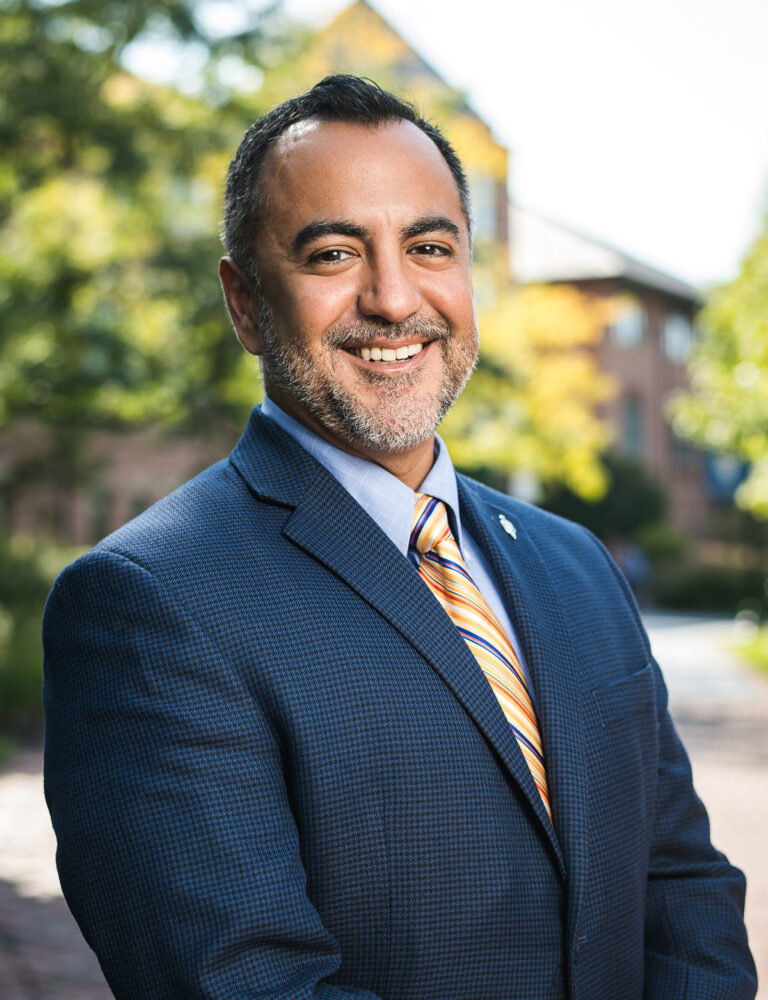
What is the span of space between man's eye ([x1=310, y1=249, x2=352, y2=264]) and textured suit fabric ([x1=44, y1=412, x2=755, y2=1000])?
326 millimetres

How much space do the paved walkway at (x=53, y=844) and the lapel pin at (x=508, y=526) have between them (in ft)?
11.2

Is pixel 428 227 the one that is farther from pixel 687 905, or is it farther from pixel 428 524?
pixel 687 905

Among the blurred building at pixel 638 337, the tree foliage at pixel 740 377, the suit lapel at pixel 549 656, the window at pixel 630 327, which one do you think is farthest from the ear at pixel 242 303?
the window at pixel 630 327

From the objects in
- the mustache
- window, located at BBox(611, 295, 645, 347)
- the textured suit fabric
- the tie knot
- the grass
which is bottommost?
the grass

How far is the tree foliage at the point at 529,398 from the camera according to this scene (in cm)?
1611

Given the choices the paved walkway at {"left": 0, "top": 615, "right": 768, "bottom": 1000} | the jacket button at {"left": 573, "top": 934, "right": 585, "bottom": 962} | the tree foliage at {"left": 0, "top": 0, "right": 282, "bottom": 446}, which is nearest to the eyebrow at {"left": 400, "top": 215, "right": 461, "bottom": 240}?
the jacket button at {"left": 573, "top": 934, "right": 585, "bottom": 962}

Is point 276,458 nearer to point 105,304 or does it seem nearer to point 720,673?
point 105,304

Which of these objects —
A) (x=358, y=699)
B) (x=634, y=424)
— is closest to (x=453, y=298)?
(x=358, y=699)

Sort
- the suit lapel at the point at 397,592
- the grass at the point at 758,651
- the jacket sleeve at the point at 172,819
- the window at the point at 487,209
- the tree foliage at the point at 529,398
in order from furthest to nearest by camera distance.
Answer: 1. the window at the point at 487,209
2. the grass at the point at 758,651
3. the tree foliage at the point at 529,398
4. the suit lapel at the point at 397,592
5. the jacket sleeve at the point at 172,819

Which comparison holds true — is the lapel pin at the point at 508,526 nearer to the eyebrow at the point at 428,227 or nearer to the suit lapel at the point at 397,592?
the suit lapel at the point at 397,592

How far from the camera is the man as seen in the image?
64.7 inches

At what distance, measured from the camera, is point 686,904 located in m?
2.21

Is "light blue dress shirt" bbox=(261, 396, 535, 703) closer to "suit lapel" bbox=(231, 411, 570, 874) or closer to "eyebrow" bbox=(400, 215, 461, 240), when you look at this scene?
"suit lapel" bbox=(231, 411, 570, 874)

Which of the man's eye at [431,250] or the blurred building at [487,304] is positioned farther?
the blurred building at [487,304]
